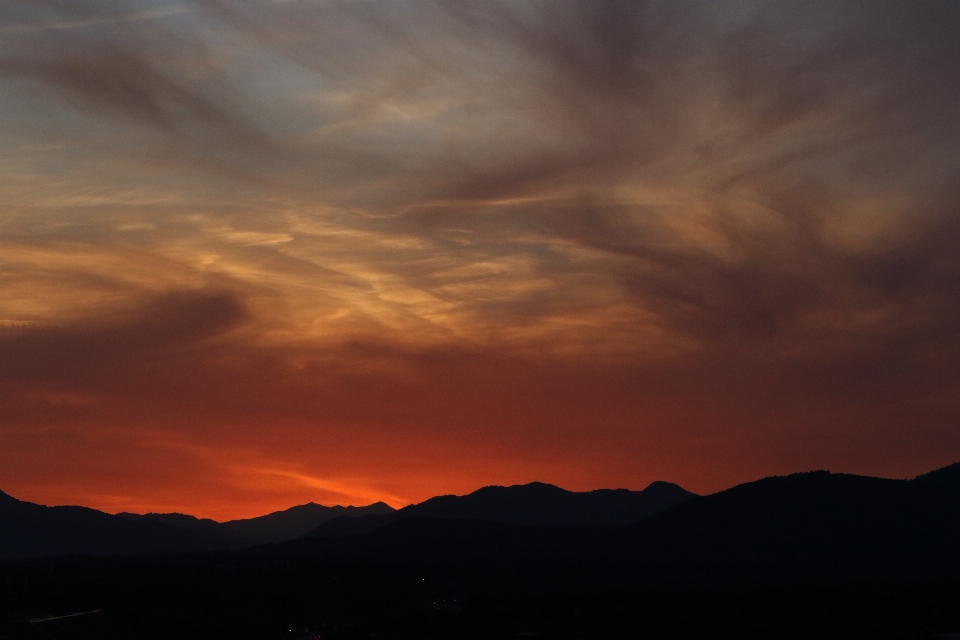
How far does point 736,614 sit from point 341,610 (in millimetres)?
68183

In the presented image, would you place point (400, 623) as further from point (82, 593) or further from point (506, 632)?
point (82, 593)

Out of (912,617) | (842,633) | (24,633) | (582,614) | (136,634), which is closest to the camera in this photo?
(24,633)

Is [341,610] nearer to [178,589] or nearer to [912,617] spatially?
[178,589]

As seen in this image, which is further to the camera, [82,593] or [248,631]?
[82,593]

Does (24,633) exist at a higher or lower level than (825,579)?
lower

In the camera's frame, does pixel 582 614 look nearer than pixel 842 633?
No

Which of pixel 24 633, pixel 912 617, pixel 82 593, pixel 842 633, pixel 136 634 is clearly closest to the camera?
pixel 24 633

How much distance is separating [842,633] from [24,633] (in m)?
94.6

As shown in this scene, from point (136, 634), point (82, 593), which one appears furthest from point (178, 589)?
point (136, 634)

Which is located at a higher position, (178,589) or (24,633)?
(178,589)

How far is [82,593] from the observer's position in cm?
18888

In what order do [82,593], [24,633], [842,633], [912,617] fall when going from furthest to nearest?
[82,593], [912,617], [842,633], [24,633]

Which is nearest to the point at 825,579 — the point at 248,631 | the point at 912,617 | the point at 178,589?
A: the point at 912,617

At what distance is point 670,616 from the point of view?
161 m
